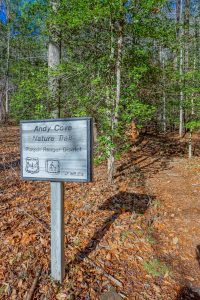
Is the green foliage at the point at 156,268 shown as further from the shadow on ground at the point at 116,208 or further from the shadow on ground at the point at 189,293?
the shadow on ground at the point at 116,208

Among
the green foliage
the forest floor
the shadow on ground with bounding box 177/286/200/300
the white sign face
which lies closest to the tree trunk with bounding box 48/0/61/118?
the forest floor

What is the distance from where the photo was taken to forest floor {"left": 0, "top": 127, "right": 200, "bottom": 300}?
2916mm

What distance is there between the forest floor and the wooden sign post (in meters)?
0.44

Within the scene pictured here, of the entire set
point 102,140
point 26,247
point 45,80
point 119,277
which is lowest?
point 119,277

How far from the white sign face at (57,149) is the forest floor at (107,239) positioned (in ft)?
4.34

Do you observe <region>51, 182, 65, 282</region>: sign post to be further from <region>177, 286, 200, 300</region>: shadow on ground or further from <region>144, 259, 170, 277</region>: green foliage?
<region>177, 286, 200, 300</region>: shadow on ground

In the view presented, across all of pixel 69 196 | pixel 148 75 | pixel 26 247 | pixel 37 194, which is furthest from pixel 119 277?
pixel 148 75

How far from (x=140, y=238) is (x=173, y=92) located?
5.69 meters

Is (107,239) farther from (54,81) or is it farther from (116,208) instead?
(54,81)

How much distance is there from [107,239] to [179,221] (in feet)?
5.48

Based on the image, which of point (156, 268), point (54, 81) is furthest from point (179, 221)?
point (54, 81)

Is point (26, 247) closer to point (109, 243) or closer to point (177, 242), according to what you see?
point (109, 243)

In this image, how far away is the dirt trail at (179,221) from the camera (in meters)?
3.46

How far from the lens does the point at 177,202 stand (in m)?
5.50
